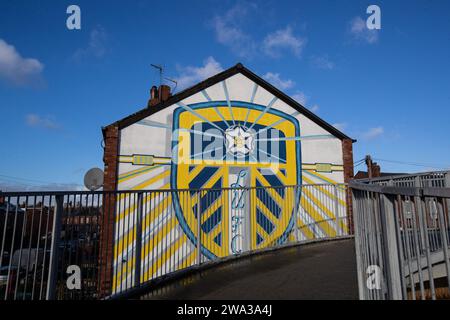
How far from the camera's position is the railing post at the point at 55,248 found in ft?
11.2

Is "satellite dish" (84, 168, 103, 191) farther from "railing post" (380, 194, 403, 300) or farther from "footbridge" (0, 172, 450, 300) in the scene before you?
"railing post" (380, 194, 403, 300)

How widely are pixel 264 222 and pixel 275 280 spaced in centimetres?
Result: 658

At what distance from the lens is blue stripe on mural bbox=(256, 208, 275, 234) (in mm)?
10812

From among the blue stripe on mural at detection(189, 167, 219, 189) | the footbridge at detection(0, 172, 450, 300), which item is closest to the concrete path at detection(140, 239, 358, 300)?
the footbridge at detection(0, 172, 450, 300)

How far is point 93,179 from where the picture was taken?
9273mm

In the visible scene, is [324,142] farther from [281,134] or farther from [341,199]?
[341,199]

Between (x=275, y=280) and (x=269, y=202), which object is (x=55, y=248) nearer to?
(x=275, y=280)

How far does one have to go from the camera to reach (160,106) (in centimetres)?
1091
